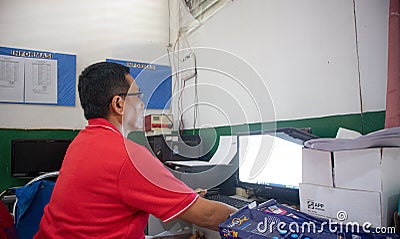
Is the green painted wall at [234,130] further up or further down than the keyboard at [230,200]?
further up

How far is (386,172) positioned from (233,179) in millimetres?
1054

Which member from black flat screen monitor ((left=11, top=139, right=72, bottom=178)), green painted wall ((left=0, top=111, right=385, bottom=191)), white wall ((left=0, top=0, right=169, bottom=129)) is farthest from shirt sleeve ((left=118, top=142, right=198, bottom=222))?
white wall ((left=0, top=0, right=169, bottom=129))

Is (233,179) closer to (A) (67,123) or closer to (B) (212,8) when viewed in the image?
(B) (212,8)

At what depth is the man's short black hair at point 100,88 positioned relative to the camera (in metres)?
1.06

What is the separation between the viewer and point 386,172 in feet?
2.36

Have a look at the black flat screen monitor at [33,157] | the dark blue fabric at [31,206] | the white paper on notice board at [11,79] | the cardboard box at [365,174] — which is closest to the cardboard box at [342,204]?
the cardboard box at [365,174]

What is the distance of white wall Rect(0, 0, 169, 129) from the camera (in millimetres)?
2414

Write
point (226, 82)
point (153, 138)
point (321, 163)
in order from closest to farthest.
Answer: point (321, 163)
point (226, 82)
point (153, 138)

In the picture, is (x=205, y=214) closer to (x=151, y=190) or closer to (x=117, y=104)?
(x=151, y=190)

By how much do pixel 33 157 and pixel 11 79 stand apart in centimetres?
67

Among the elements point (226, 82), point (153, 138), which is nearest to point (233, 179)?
point (153, 138)

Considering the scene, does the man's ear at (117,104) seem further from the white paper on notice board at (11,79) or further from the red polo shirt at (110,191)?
the white paper on notice board at (11,79)

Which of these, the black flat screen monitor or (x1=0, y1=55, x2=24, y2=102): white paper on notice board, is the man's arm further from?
(x1=0, y1=55, x2=24, y2=102): white paper on notice board

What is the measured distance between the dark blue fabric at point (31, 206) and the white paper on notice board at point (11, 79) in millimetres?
1116
